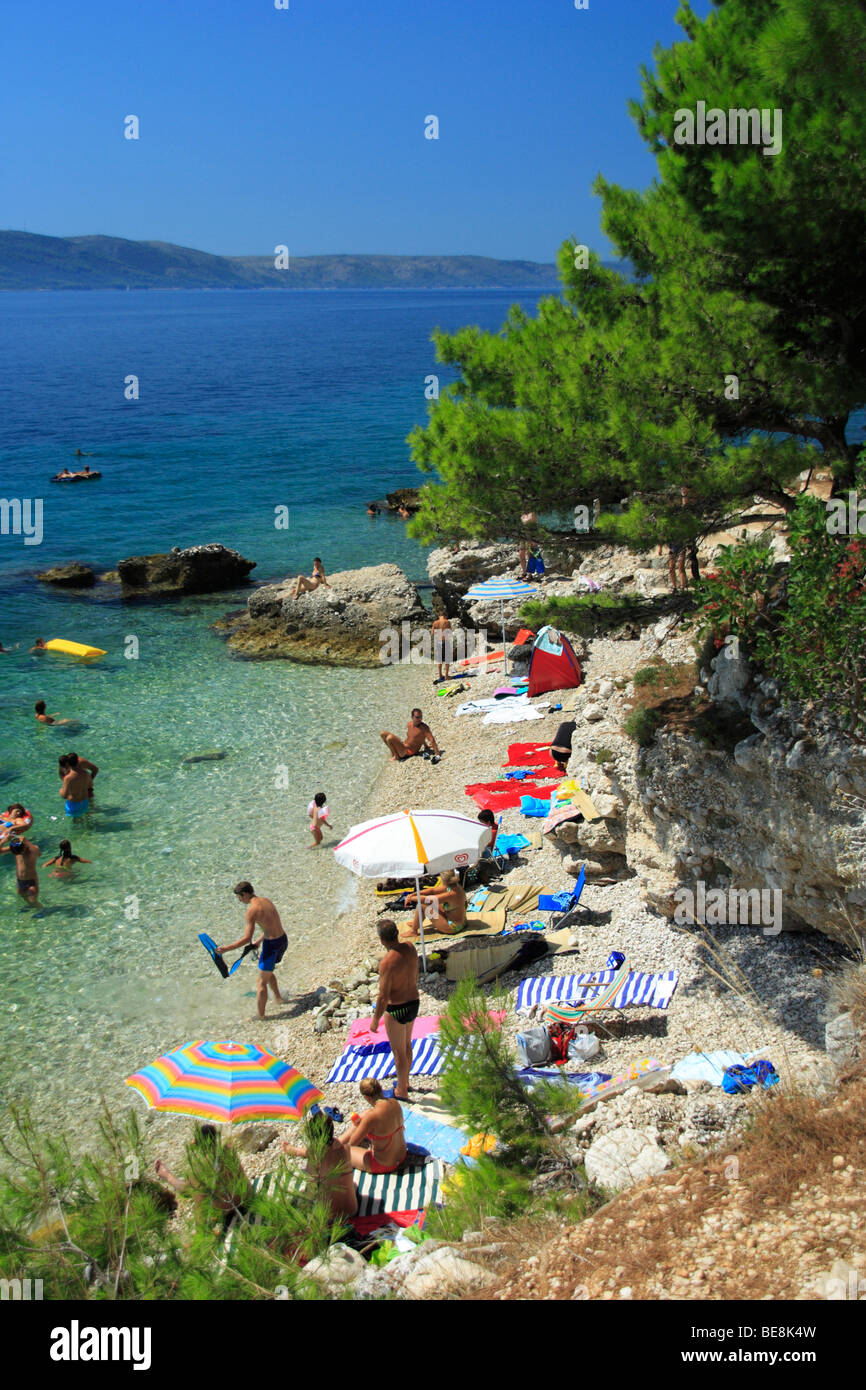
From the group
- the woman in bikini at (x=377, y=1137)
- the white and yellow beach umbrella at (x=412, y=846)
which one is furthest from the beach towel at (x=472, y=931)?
the woman in bikini at (x=377, y=1137)

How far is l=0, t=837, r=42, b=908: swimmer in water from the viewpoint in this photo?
13453 millimetres

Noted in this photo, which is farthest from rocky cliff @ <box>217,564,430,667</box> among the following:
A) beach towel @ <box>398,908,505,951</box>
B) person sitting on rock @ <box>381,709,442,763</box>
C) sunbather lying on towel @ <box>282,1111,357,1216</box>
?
sunbather lying on towel @ <box>282,1111,357,1216</box>

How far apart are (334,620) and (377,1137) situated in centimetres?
1840

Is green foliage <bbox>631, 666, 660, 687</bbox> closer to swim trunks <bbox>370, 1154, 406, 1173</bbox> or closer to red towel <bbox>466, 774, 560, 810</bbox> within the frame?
red towel <bbox>466, 774, 560, 810</bbox>

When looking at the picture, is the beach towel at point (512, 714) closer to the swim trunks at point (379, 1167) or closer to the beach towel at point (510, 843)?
the beach towel at point (510, 843)

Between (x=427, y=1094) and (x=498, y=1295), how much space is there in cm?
390

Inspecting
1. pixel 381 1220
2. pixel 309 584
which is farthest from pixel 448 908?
pixel 309 584

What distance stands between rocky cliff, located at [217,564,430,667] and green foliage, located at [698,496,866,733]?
620 inches

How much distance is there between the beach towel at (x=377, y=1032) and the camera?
32.0 feet

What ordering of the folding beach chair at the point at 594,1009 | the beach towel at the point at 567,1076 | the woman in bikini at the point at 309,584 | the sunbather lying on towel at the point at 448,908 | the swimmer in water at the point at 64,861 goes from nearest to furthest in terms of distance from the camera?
the beach towel at the point at 567,1076 < the folding beach chair at the point at 594,1009 < the sunbather lying on towel at the point at 448,908 < the swimmer in water at the point at 64,861 < the woman in bikini at the point at 309,584

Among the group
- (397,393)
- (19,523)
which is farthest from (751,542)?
(397,393)

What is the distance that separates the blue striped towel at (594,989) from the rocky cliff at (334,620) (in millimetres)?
14612

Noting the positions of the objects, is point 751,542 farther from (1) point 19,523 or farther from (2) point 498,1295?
(1) point 19,523
